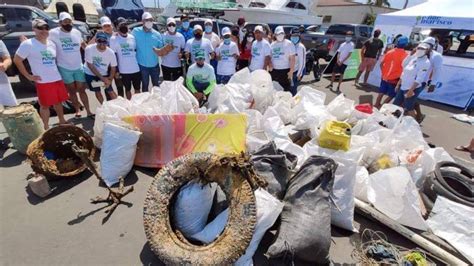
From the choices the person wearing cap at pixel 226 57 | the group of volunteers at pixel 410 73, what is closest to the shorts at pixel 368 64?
the group of volunteers at pixel 410 73

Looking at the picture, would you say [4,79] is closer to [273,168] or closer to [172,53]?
[172,53]

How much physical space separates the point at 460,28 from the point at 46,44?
10506 mm

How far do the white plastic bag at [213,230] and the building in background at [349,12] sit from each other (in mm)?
36289

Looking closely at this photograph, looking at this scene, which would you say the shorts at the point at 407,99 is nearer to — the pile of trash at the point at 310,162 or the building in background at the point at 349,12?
the pile of trash at the point at 310,162

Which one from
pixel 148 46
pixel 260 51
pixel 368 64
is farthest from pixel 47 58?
pixel 368 64

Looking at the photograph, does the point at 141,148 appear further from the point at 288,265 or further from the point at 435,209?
the point at 435,209

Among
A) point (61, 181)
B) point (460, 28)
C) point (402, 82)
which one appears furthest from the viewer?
point (460, 28)

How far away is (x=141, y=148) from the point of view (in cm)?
379

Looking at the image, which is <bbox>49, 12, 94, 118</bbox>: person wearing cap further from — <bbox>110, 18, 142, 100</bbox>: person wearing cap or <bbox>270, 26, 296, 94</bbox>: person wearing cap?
<bbox>270, 26, 296, 94</bbox>: person wearing cap

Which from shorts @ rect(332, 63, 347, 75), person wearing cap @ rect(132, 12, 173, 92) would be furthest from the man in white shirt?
person wearing cap @ rect(132, 12, 173, 92)

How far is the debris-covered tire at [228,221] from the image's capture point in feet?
6.89

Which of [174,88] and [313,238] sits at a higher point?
[174,88]

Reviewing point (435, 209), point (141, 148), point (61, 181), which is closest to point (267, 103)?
point (141, 148)

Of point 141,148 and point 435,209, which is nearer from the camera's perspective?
point 435,209
